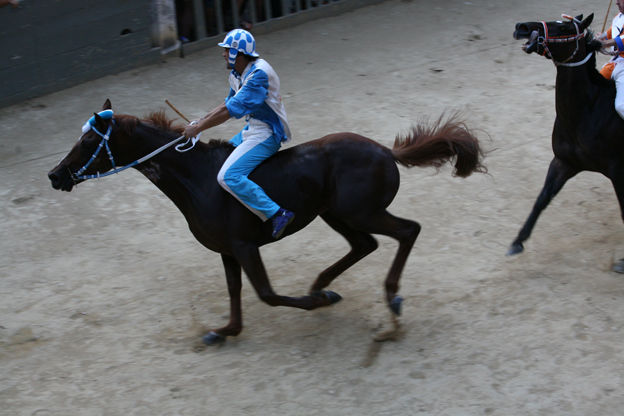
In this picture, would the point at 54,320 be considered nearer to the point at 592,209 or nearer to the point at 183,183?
the point at 183,183

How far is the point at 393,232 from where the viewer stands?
4.69 m

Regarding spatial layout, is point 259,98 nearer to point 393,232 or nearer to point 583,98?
point 393,232

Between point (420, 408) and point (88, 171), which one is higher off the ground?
point (88, 171)

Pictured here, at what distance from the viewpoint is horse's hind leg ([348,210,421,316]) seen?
4598 mm

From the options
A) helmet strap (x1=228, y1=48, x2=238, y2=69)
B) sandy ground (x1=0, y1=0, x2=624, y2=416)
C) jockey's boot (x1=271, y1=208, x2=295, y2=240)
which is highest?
helmet strap (x1=228, y1=48, x2=238, y2=69)

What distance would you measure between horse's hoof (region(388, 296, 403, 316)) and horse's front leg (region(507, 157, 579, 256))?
1.34 metres

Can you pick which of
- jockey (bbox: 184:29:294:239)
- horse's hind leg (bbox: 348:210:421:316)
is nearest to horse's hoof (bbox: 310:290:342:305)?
horse's hind leg (bbox: 348:210:421:316)

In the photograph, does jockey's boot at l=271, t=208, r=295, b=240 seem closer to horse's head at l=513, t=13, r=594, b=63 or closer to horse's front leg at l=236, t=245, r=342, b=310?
horse's front leg at l=236, t=245, r=342, b=310

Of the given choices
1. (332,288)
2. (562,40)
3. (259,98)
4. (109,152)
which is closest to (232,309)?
(332,288)

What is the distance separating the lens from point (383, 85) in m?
8.95

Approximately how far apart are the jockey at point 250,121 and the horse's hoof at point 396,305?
3.15ft

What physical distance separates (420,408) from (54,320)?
2.93 metres

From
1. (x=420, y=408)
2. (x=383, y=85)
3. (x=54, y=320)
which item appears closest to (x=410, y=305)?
(x=420, y=408)

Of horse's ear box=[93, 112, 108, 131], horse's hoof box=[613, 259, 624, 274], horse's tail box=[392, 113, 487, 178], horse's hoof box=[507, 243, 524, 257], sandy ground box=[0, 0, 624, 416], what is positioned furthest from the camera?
horse's hoof box=[507, 243, 524, 257]
